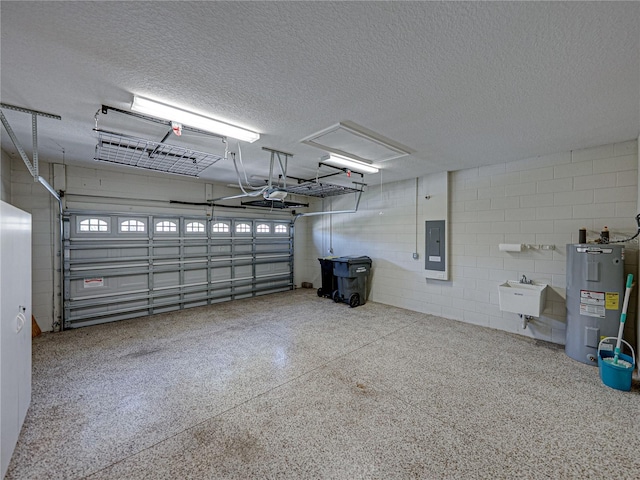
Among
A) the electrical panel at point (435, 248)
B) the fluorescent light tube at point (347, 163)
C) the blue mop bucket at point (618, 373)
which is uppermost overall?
the fluorescent light tube at point (347, 163)

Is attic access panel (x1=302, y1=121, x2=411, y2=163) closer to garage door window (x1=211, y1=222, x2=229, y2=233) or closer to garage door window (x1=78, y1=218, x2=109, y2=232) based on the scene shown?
garage door window (x1=211, y1=222, x2=229, y2=233)

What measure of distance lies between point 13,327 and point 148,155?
2.38m

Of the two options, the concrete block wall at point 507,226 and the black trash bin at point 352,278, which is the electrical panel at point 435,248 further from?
the black trash bin at point 352,278

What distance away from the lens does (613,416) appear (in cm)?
208

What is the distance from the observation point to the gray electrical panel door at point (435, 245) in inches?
180

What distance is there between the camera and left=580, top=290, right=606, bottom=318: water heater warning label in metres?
2.83

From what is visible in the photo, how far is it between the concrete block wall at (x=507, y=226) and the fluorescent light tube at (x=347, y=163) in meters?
1.37

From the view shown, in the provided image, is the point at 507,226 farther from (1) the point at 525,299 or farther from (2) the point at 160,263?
(2) the point at 160,263

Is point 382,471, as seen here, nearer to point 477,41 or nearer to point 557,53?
point 477,41

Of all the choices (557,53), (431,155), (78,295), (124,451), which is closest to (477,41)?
(557,53)

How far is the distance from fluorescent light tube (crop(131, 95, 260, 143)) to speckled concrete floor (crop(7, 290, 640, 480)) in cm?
249

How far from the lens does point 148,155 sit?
11.2ft

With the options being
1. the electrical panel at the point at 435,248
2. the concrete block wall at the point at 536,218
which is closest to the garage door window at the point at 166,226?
the electrical panel at the point at 435,248

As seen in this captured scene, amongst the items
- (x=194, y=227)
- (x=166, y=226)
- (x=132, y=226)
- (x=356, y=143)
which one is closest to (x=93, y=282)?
(x=132, y=226)
